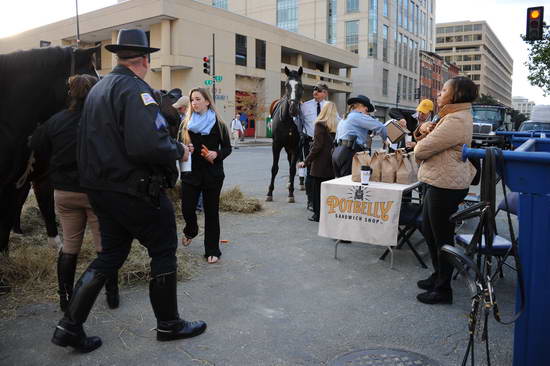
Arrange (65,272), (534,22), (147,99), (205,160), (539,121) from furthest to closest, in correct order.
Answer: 1. (539,121)
2. (534,22)
3. (205,160)
4. (65,272)
5. (147,99)

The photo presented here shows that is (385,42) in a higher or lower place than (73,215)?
higher

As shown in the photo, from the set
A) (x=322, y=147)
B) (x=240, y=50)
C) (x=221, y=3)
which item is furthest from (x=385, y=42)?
(x=322, y=147)

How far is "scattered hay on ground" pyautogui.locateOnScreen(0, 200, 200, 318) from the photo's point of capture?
3.97 meters

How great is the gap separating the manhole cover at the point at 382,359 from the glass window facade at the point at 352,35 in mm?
68148

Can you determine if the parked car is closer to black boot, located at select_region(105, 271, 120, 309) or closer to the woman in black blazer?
the woman in black blazer

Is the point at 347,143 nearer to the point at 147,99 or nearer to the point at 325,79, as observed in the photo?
the point at 147,99

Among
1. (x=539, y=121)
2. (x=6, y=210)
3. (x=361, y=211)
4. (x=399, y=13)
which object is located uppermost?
(x=399, y=13)

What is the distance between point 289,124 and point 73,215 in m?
5.87

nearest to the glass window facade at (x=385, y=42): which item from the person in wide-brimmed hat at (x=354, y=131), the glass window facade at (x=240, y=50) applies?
the glass window facade at (x=240, y=50)

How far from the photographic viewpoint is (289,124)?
8969 millimetres

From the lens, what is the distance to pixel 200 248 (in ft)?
18.7

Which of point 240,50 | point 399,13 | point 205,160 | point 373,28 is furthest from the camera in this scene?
point 399,13

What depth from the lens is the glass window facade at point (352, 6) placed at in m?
65.9

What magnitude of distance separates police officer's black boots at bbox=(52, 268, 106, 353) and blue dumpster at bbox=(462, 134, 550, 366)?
8.27ft
